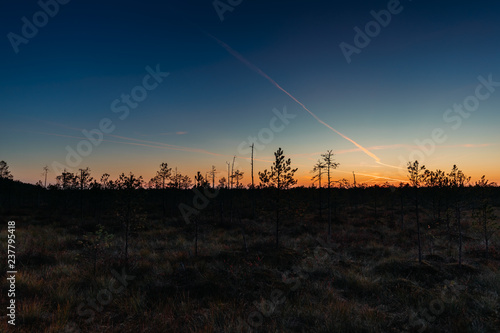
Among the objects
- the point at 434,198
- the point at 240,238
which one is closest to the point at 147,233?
the point at 240,238

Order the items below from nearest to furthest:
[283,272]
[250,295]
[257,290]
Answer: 1. [250,295]
2. [257,290]
3. [283,272]

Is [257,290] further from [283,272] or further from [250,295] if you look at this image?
[283,272]

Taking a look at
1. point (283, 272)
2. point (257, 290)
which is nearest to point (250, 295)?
point (257, 290)

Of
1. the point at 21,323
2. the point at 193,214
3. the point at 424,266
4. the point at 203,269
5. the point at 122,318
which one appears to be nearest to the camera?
the point at 21,323

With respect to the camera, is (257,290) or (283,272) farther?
(283,272)

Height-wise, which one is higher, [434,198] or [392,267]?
[434,198]

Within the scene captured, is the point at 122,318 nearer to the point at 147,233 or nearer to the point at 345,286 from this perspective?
the point at 345,286

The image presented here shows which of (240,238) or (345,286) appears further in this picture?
(240,238)

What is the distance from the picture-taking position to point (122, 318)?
718 cm

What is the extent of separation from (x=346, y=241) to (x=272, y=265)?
486 inches

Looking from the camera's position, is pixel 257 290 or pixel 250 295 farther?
pixel 257 290

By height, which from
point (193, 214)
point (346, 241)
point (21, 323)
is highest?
point (193, 214)

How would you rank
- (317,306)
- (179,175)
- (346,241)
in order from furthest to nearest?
(179,175)
(346,241)
(317,306)

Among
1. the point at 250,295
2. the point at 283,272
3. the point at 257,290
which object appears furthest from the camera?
the point at 283,272
